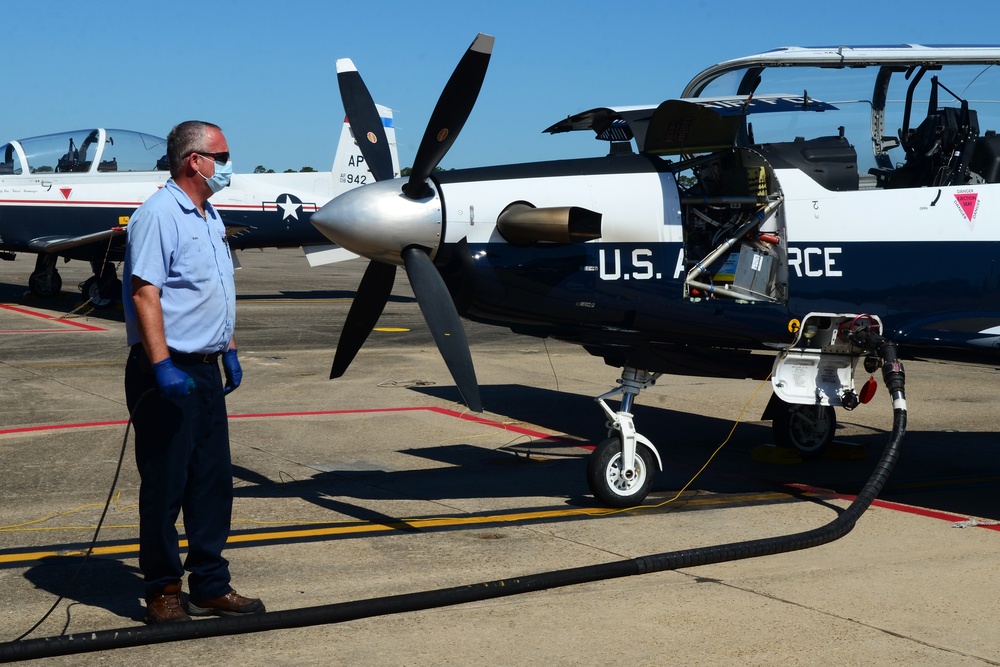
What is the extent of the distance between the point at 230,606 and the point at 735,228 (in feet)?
14.3

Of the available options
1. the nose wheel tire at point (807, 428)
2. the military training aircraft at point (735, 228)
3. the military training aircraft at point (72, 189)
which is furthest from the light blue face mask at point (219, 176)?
the military training aircraft at point (72, 189)

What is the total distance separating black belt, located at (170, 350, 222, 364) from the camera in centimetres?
489

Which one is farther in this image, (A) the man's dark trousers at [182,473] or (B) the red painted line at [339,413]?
(B) the red painted line at [339,413]

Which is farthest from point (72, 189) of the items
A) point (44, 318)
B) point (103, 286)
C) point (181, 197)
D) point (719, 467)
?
point (181, 197)

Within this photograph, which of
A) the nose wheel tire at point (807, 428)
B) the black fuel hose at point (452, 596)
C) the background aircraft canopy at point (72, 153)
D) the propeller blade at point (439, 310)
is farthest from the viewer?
the background aircraft canopy at point (72, 153)

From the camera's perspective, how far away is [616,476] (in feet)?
24.3

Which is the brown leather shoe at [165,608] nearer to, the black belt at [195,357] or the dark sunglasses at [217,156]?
the black belt at [195,357]

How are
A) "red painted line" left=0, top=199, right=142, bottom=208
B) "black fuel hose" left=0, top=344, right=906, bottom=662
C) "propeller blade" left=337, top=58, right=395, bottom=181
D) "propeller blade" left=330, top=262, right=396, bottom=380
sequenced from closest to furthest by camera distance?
"black fuel hose" left=0, top=344, right=906, bottom=662 < "propeller blade" left=330, top=262, right=396, bottom=380 < "propeller blade" left=337, top=58, right=395, bottom=181 < "red painted line" left=0, top=199, right=142, bottom=208

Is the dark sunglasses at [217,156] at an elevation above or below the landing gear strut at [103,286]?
above

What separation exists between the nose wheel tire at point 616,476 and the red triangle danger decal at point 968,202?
2801 mm

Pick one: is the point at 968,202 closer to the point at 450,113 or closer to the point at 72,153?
the point at 450,113

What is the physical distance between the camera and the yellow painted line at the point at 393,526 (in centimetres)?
616

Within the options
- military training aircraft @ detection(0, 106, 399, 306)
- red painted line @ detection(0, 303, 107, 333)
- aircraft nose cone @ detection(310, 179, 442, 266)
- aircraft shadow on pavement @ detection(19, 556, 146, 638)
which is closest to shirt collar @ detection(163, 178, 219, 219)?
aircraft nose cone @ detection(310, 179, 442, 266)

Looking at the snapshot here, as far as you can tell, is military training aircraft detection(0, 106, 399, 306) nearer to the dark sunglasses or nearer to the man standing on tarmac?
the dark sunglasses
